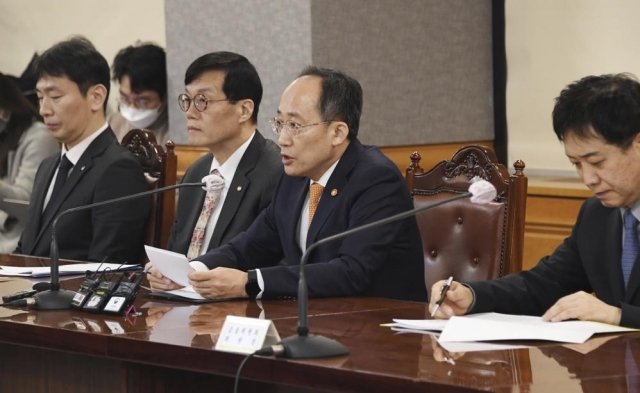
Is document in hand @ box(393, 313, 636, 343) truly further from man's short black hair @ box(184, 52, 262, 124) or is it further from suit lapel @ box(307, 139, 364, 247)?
man's short black hair @ box(184, 52, 262, 124)

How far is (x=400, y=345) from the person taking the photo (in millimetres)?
2250

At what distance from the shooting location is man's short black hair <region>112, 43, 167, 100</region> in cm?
534

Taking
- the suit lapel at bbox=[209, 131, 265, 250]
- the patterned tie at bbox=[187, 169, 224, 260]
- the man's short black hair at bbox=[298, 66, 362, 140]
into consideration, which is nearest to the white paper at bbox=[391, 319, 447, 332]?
the man's short black hair at bbox=[298, 66, 362, 140]

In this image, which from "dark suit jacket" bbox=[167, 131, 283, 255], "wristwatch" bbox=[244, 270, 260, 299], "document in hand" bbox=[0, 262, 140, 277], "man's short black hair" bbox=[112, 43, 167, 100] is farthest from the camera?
"man's short black hair" bbox=[112, 43, 167, 100]

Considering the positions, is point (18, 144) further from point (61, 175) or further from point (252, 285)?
point (252, 285)

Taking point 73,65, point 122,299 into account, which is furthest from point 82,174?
point 122,299

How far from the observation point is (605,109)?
255 cm

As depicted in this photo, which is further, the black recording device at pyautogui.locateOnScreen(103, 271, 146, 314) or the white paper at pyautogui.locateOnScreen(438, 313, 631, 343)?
the black recording device at pyautogui.locateOnScreen(103, 271, 146, 314)

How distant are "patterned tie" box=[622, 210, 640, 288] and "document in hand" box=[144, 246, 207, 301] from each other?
106 cm

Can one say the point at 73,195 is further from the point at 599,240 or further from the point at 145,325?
the point at 599,240

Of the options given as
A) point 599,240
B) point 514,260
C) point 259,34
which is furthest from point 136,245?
point 599,240

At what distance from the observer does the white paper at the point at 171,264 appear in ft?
9.64

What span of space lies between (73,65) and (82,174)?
48 centimetres

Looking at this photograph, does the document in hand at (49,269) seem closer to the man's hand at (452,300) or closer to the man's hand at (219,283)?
the man's hand at (219,283)
